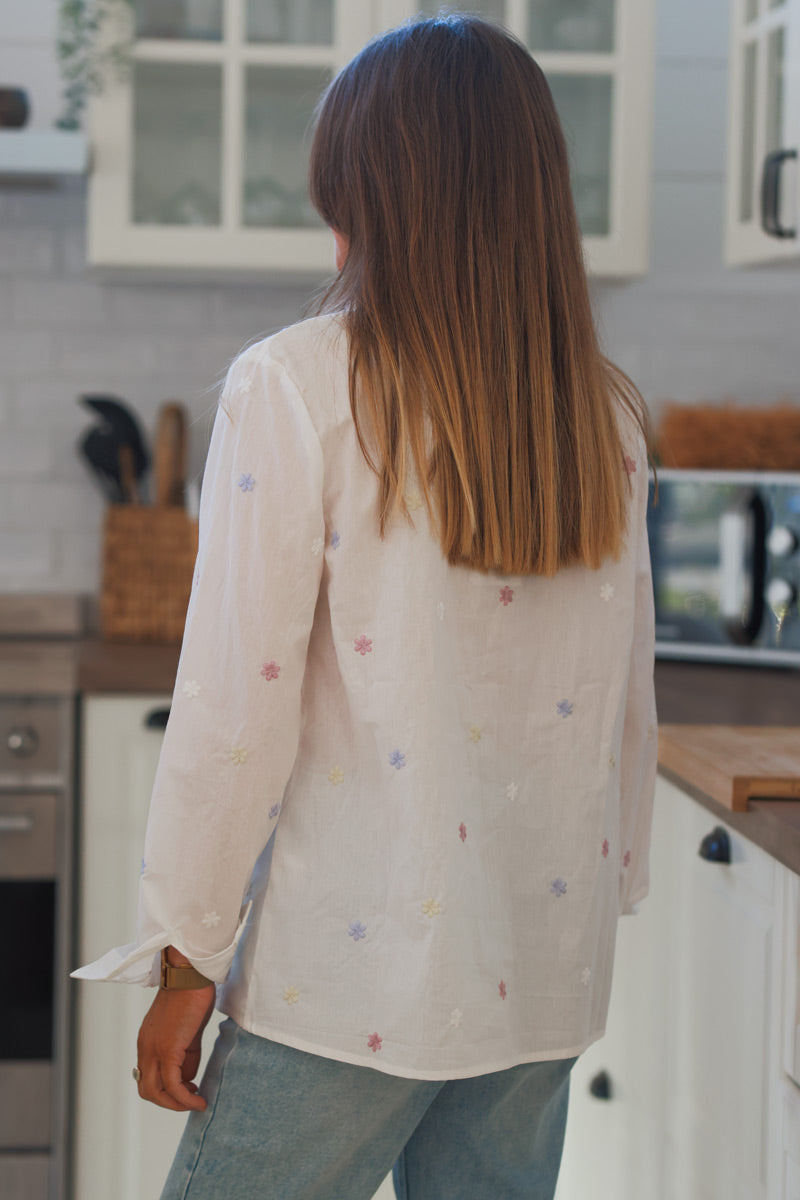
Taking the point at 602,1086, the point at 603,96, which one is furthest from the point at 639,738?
the point at 603,96

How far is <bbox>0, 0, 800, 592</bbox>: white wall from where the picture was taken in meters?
2.28

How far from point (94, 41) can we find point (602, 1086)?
69.3 inches

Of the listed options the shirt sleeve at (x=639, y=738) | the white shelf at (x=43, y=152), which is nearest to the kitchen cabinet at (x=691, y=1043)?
the shirt sleeve at (x=639, y=738)

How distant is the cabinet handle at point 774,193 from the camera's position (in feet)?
5.71

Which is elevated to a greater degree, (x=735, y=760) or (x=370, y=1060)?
(x=735, y=760)

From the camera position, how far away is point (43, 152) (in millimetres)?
1917

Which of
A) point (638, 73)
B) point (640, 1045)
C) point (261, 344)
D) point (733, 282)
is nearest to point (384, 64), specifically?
point (261, 344)

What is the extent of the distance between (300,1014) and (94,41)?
1687 millimetres

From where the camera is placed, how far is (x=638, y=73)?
197 centimetres

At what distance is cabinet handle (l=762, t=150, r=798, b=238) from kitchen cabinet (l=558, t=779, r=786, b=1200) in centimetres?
84

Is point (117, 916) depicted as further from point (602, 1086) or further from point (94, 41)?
point (94, 41)

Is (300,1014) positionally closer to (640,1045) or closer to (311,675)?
(311,675)

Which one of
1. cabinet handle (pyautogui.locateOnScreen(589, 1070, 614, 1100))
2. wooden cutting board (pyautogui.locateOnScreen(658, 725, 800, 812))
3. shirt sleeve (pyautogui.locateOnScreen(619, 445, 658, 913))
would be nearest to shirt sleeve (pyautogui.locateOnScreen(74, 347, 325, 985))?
shirt sleeve (pyautogui.locateOnScreen(619, 445, 658, 913))

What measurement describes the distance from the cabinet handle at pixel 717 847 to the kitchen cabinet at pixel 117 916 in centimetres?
90
